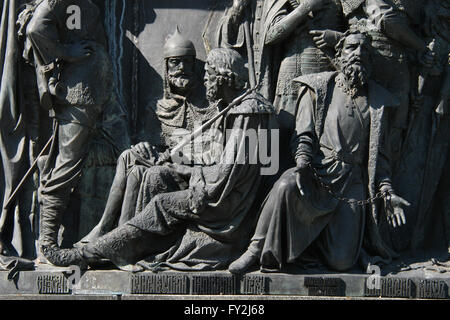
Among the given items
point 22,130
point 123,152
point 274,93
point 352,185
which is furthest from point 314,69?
point 22,130

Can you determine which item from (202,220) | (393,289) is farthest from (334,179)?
(202,220)

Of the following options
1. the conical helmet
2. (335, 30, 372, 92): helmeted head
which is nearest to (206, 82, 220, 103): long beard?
the conical helmet

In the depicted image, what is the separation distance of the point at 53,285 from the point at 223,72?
2.76 m

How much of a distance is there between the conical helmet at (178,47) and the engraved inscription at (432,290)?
342cm

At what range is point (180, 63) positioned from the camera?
12.9 metres

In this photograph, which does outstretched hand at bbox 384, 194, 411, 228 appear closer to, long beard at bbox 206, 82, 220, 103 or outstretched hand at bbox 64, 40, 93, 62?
long beard at bbox 206, 82, 220, 103

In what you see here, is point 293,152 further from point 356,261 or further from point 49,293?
point 49,293

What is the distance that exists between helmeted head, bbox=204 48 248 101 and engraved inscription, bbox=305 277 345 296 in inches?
83.6

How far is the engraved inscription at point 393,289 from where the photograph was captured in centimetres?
1214

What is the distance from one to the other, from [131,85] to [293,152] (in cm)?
204

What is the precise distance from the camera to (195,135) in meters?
12.7

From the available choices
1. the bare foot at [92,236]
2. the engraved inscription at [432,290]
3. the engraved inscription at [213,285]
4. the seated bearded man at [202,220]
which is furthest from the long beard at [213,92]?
the engraved inscription at [432,290]

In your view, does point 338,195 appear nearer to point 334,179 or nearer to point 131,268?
point 334,179

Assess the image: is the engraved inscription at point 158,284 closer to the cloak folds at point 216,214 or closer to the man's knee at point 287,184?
the cloak folds at point 216,214
